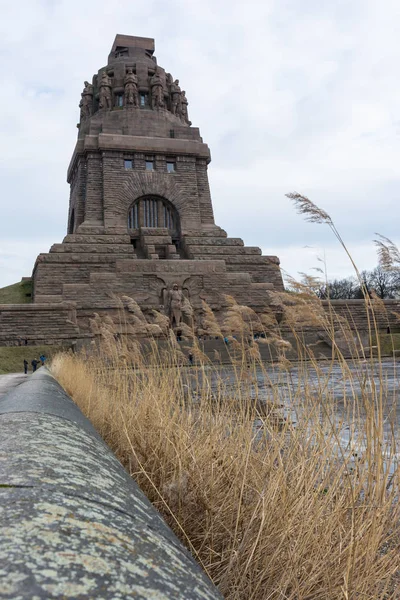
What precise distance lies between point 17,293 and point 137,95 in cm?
1466

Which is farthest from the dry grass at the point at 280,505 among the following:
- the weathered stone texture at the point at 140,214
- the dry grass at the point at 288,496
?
the weathered stone texture at the point at 140,214

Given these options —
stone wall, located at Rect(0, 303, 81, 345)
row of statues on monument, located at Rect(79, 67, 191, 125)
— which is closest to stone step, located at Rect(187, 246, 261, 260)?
stone wall, located at Rect(0, 303, 81, 345)

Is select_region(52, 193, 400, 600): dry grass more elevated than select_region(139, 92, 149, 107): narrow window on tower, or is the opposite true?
select_region(139, 92, 149, 107): narrow window on tower

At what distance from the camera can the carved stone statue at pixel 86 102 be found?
32188mm

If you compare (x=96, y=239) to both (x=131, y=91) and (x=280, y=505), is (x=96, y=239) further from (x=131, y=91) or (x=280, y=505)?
(x=280, y=505)

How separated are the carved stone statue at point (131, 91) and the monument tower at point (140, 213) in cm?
6

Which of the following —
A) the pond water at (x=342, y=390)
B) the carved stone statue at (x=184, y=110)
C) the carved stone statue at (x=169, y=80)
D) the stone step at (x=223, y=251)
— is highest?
the carved stone statue at (x=169, y=80)

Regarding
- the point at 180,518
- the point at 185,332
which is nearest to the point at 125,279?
the point at 185,332

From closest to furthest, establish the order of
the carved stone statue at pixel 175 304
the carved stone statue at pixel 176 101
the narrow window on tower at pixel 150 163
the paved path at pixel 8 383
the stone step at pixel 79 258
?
1. the paved path at pixel 8 383
2. the carved stone statue at pixel 175 304
3. the stone step at pixel 79 258
4. the narrow window on tower at pixel 150 163
5. the carved stone statue at pixel 176 101

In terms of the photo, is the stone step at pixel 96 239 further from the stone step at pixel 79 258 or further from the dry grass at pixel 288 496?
the dry grass at pixel 288 496

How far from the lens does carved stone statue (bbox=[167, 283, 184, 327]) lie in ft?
71.9

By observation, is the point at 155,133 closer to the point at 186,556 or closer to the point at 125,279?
the point at 125,279

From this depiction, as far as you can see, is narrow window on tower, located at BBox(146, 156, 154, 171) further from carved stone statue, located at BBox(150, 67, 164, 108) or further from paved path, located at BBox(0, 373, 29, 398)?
paved path, located at BBox(0, 373, 29, 398)

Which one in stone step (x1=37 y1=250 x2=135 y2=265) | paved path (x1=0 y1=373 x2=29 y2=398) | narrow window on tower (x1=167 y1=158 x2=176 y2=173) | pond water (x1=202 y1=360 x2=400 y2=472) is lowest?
paved path (x1=0 y1=373 x2=29 y2=398)
